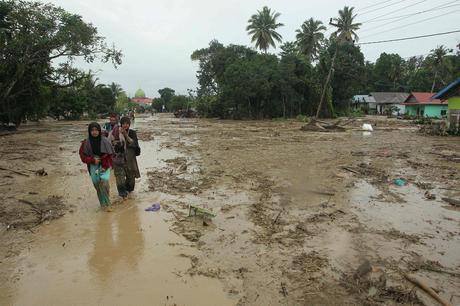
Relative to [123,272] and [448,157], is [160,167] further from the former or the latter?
[448,157]

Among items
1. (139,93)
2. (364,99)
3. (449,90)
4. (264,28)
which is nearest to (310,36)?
(264,28)

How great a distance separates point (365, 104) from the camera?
6900cm

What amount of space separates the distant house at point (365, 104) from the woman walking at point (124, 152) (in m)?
64.1

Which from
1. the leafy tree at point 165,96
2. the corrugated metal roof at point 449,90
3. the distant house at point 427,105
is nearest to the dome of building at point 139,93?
the leafy tree at point 165,96

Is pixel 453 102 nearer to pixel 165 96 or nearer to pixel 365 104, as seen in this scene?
pixel 365 104

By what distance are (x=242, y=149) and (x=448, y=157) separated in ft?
26.7

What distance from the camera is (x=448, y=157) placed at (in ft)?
45.8

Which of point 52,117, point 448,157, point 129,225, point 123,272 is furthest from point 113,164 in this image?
point 52,117

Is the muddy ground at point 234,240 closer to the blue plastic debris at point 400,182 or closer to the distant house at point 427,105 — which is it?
the blue plastic debris at point 400,182

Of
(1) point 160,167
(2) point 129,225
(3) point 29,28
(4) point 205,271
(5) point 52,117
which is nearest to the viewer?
(4) point 205,271

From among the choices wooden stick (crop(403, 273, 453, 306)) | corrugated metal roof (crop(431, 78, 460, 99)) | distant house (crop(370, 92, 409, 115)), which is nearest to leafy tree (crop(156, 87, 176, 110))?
distant house (crop(370, 92, 409, 115))

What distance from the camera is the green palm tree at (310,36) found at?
180 feet

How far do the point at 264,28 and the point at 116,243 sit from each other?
51.4m

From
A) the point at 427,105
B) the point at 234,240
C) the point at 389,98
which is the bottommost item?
the point at 234,240
